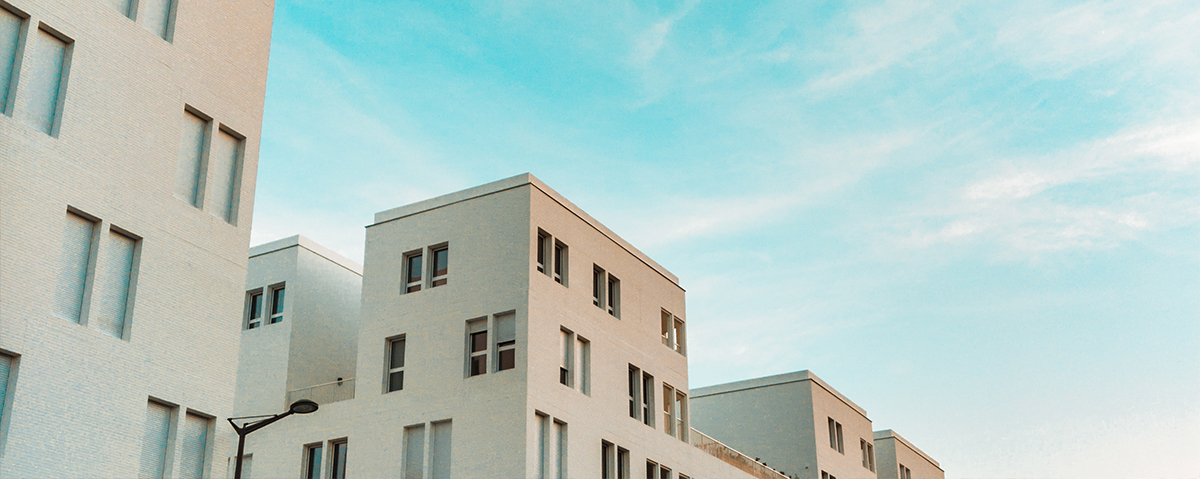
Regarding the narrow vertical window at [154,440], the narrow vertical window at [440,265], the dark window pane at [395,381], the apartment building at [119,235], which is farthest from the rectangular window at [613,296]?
the narrow vertical window at [154,440]

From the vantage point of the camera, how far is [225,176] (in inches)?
909

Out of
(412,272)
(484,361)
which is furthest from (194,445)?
(412,272)

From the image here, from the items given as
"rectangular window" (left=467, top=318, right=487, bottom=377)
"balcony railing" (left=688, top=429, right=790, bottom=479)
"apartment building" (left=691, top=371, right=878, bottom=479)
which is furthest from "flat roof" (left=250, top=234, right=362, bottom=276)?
"apartment building" (left=691, top=371, right=878, bottom=479)

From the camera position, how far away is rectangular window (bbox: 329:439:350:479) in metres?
33.4

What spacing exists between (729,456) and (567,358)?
11.5 meters

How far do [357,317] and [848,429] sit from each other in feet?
87.9

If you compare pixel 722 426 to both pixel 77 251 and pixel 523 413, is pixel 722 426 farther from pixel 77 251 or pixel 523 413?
pixel 77 251

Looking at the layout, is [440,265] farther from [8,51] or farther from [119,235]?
[8,51]

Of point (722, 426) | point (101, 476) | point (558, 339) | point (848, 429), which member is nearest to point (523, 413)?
point (558, 339)

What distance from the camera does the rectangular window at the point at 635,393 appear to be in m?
37.5

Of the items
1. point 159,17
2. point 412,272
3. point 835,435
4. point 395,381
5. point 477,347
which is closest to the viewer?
point 159,17

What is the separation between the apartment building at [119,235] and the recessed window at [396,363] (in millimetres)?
11584

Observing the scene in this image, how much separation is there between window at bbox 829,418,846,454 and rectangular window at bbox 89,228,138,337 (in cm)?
3921

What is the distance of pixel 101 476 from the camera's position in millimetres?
18703
